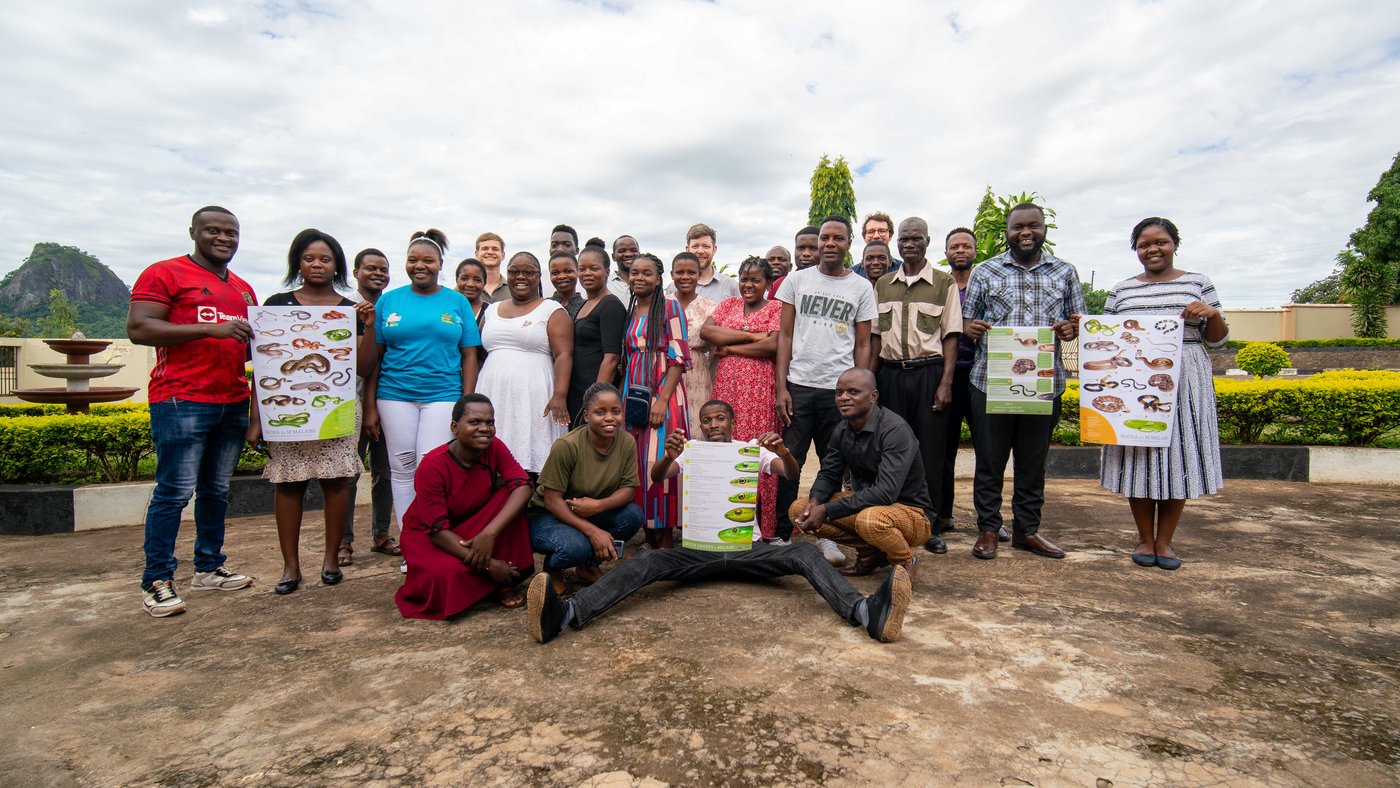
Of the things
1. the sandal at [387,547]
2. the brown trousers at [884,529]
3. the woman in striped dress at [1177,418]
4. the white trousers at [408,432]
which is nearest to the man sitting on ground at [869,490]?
the brown trousers at [884,529]

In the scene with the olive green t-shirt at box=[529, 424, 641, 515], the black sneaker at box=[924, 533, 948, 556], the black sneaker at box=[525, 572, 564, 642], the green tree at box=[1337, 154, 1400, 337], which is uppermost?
the green tree at box=[1337, 154, 1400, 337]

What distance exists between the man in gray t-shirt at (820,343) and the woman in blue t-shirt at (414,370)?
1.93 meters

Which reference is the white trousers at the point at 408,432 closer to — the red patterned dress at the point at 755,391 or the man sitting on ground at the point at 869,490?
the red patterned dress at the point at 755,391

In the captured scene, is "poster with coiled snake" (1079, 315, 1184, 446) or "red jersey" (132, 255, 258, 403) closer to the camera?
"red jersey" (132, 255, 258, 403)

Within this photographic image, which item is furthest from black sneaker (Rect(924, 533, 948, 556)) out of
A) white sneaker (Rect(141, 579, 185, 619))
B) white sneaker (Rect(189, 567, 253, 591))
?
white sneaker (Rect(141, 579, 185, 619))

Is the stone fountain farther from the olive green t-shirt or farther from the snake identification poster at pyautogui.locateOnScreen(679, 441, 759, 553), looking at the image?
the snake identification poster at pyautogui.locateOnScreen(679, 441, 759, 553)

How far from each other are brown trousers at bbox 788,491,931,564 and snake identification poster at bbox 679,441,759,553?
18.2 inches

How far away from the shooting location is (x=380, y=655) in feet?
9.53

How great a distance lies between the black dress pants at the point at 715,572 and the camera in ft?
10.3

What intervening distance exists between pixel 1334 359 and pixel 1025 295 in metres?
29.9

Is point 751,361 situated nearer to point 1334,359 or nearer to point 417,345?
point 417,345

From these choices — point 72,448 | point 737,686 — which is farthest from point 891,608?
point 72,448

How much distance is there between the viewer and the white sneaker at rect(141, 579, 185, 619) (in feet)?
11.4

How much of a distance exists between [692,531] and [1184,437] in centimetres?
287
